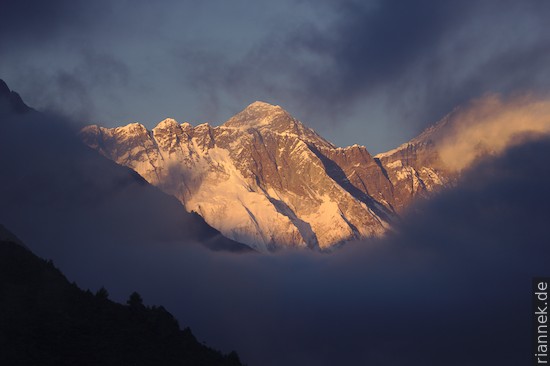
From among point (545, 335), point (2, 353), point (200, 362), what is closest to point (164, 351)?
point (200, 362)

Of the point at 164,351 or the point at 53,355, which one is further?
the point at 164,351

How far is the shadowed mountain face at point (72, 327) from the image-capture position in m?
126

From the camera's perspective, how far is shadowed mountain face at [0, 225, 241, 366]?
126m

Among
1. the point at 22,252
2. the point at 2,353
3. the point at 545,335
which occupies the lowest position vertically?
the point at 2,353

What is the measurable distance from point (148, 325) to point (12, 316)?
853 inches

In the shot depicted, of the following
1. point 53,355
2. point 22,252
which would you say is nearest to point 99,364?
point 53,355

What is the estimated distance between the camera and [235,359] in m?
152

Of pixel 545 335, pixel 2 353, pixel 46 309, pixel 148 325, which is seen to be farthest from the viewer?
pixel 545 335

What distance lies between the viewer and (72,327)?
13362cm

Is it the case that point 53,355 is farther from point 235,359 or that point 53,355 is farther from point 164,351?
point 235,359

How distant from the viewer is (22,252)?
142375 millimetres

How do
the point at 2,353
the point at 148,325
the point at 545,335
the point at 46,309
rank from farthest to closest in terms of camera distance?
the point at 545,335 < the point at 148,325 < the point at 46,309 < the point at 2,353

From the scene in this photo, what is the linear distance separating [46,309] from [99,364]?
39.4ft

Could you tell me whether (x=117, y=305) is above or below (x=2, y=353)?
above
